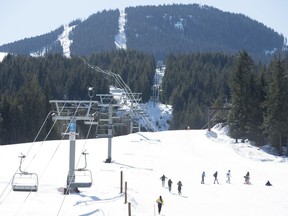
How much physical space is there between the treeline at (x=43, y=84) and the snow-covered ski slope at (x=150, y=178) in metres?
29.8

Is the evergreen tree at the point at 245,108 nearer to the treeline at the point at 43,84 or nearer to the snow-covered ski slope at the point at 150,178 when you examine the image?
the snow-covered ski slope at the point at 150,178

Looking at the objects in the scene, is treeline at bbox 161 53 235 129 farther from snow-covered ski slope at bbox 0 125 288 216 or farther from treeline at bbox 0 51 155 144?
snow-covered ski slope at bbox 0 125 288 216

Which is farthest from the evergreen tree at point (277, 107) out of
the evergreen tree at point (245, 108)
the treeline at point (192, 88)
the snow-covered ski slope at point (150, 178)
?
the treeline at point (192, 88)

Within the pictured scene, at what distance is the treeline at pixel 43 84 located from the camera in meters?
78.8

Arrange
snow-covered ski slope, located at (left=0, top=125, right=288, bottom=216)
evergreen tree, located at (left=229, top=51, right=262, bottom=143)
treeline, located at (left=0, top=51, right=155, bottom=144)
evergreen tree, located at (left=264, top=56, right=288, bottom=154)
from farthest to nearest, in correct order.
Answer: treeline, located at (left=0, top=51, right=155, bottom=144)
evergreen tree, located at (left=229, top=51, right=262, bottom=143)
evergreen tree, located at (left=264, top=56, right=288, bottom=154)
snow-covered ski slope, located at (left=0, top=125, right=288, bottom=216)

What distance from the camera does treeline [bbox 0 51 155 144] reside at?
78750mm

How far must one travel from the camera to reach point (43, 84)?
146625mm

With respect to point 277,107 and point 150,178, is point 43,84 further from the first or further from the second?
point 150,178

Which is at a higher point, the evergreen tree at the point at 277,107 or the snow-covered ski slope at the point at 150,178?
the evergreen tree at the point at 277,107

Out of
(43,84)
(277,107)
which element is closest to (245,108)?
(277,107)

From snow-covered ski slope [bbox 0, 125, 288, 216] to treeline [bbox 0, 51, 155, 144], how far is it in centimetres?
2983

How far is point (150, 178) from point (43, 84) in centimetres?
11612

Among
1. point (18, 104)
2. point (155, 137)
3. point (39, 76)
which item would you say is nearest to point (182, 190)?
point (155, 137)

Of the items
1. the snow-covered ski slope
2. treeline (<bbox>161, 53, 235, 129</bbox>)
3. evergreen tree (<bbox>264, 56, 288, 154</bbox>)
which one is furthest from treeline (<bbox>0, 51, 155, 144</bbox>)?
evergreen tree (<bbox>264, 56, 288, 154</bbox>)
